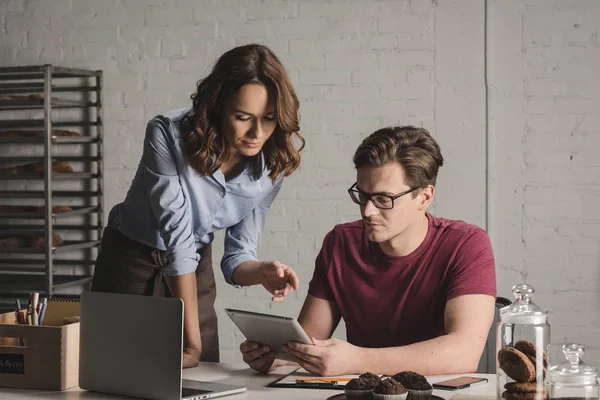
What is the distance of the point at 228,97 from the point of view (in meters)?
2.38

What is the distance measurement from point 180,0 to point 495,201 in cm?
189

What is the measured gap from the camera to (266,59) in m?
2.36

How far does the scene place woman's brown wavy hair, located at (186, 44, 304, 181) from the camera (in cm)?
234

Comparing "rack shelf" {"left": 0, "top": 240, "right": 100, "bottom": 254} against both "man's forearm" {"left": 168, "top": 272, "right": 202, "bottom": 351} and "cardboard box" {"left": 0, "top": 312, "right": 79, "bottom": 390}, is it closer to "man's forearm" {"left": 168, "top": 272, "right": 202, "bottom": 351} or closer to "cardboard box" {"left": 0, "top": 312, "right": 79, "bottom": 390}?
"man's forearm" {"left": 168, "top": 272, "right": 202, "bottom": 351}

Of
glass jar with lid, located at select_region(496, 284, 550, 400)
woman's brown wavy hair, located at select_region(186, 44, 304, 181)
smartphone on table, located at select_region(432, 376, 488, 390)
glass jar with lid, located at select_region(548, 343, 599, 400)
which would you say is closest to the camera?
glass jar with lid, located at select_region(548, 343, 599, 400)

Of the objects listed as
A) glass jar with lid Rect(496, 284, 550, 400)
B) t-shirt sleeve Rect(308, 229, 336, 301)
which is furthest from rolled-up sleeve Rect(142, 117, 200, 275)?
glass jar with lid Rect(496, 284, 550, 400)

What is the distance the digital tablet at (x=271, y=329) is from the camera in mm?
1907

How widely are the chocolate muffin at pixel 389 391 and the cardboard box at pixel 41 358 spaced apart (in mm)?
729

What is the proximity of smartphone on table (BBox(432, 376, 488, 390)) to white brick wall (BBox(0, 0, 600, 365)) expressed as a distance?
2.10 meters

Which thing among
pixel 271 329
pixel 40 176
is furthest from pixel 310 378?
pixel 40 176

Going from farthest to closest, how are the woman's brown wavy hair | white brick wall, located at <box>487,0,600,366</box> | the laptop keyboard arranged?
white brick wall, located at <box>487,0,600,366</box> → the woman's brown wavy hair → the laptop keyboard

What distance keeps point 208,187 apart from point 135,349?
86 cm

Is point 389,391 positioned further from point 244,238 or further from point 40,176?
point 40,176

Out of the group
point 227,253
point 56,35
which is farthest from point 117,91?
point 227,253
